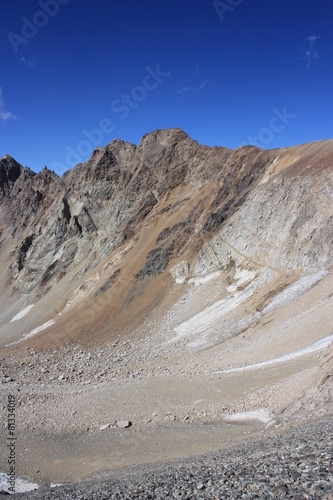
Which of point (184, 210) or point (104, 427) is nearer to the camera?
point (104, 427)

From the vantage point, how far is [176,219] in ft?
156

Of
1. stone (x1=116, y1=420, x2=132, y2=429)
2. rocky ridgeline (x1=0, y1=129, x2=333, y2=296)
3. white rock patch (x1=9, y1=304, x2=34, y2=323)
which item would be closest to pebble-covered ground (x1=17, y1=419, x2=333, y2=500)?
stone (x1=116, y1=420, x2=132, y2=429)

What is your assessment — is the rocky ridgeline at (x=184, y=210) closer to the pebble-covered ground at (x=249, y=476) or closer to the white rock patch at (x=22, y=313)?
the white rock patch at (x=22, y=313)

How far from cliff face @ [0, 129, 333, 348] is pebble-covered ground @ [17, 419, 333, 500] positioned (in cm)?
1762

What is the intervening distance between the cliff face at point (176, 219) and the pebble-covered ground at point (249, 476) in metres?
17.6

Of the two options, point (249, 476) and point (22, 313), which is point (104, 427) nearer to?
point (249, 476)

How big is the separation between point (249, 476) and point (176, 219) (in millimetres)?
40472

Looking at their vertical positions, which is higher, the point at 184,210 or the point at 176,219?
the point at 184,210

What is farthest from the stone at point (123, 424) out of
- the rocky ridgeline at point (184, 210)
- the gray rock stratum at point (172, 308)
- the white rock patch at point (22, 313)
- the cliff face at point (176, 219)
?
the white rock patch at point (22, 313)

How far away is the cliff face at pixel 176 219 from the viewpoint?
106ft

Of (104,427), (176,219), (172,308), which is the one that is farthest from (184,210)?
(104,427)

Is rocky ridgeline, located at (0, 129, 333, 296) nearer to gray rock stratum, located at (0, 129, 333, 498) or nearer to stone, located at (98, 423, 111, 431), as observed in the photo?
gray rock stratum, located at (0, 129, 333, 498)

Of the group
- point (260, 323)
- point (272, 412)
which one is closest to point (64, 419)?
point (272, 412)

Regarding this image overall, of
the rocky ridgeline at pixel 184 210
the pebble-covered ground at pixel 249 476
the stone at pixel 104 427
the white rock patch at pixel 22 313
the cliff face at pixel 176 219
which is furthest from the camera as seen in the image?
the white rock patch at pixel 22 313
